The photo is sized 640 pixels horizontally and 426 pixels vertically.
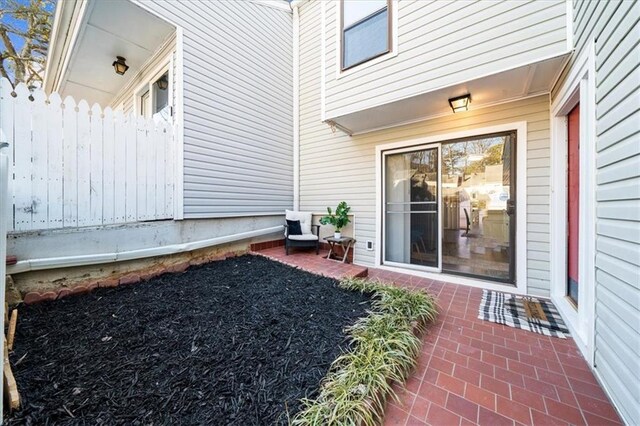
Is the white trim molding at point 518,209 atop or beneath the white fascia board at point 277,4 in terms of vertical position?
beneath

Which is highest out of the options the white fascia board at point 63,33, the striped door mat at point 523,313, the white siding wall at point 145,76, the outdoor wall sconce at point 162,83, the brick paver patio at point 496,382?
the white fascia board at point 63,33

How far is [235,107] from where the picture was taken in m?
4.61

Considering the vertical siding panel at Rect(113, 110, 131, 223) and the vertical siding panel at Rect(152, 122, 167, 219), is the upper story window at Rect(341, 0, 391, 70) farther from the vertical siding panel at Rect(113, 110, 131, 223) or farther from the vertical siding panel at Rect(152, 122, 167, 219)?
the vertical siding panel at Rect(113, 110, 131, 223)

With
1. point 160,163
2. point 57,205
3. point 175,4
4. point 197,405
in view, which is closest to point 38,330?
point 57,205

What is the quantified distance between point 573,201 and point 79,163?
5.71 metres

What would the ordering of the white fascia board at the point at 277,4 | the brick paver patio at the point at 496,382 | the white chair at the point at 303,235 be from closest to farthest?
the brick paver patio at the point at 496,382 → the white chair at the point at 303,235 → the white fascia board at the point at 277,4

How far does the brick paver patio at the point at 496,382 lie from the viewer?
4.92 feet

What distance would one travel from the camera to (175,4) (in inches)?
148

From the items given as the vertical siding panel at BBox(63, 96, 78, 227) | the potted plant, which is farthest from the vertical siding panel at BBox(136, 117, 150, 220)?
the potted plant

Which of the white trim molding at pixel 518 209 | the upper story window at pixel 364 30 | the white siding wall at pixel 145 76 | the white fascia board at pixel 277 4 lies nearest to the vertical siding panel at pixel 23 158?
the white siding wall at pixel 145 76

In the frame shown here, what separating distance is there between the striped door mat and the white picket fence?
455 cm

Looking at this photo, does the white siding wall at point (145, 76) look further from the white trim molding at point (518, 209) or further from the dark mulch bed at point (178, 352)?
the white trim molding at point (518, 209)

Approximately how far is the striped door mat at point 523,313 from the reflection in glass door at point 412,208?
1023 millimetres

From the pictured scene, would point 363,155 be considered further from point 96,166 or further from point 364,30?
point 96,166
